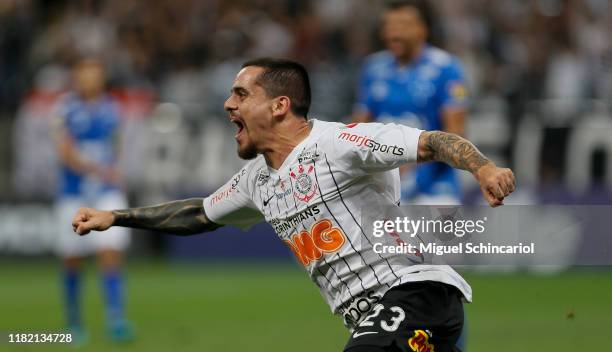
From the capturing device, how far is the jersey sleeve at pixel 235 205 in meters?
6.09

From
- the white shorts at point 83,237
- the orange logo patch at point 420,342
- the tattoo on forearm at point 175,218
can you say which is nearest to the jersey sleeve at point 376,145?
the orange logo patch at point 420,342

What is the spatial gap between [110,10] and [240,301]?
8.59m

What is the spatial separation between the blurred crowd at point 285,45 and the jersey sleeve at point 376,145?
35.9ft

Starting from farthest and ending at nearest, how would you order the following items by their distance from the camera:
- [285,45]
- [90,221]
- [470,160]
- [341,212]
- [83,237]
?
[285,45], [83,237], [90,221], [341,212], [470,160]

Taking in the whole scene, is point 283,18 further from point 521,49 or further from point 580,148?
point 580,148

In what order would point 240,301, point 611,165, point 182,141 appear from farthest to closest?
point 182,141
point 611,165
point 240,301

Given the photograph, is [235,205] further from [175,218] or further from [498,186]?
[498,186]

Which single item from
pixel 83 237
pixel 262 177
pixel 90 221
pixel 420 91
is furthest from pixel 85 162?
pixel 262 177

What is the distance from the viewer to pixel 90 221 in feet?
19.9

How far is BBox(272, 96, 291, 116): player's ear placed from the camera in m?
5.77

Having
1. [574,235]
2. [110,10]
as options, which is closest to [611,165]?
[110,10]

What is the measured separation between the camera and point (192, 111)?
17.4 metres

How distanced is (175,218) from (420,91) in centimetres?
259

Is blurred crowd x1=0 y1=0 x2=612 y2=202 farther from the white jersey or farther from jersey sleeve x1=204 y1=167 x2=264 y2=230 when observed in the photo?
the white jersey
